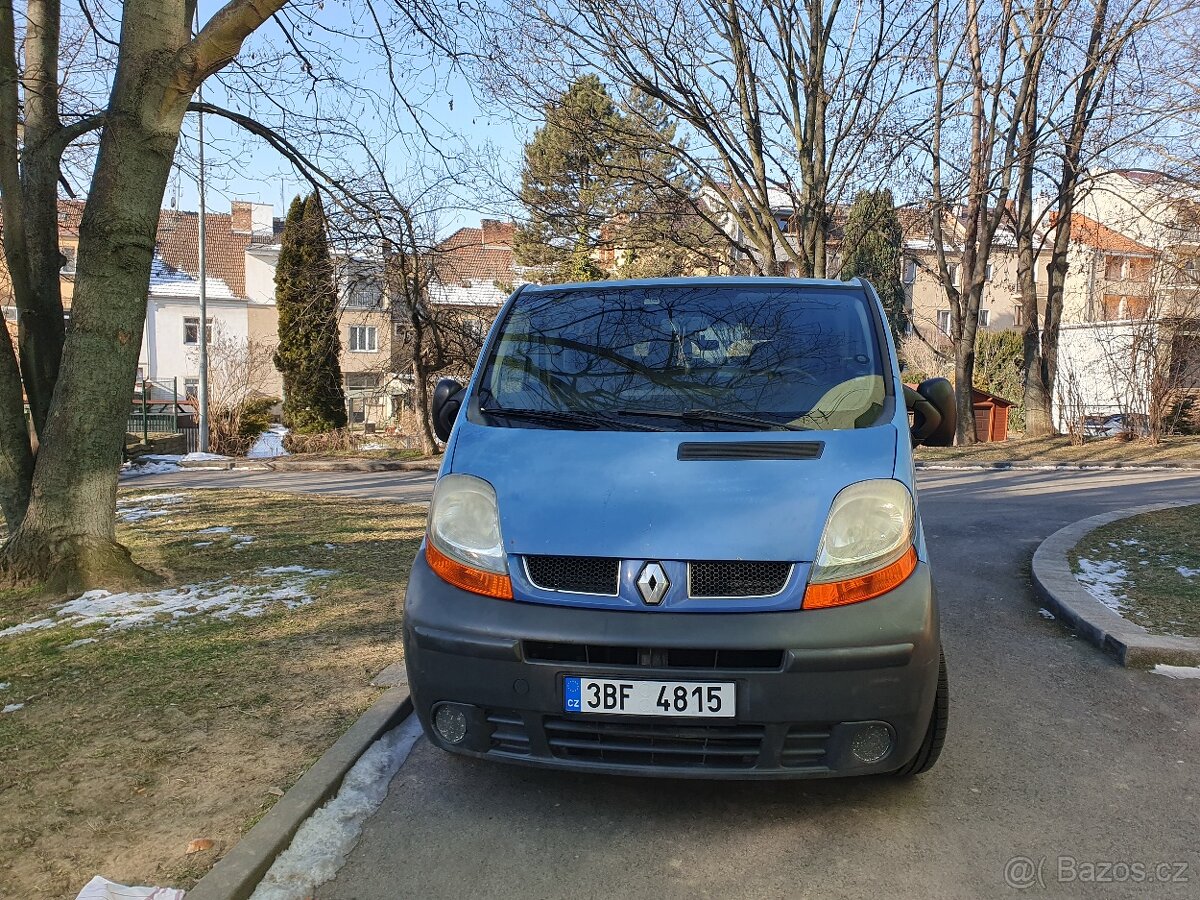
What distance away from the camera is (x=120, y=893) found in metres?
2.58

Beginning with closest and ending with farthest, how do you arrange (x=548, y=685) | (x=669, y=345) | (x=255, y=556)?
1. (x=548, y=685)
2. (x=669, y=345)
3. (x=255, y=556)

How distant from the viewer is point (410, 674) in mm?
3215

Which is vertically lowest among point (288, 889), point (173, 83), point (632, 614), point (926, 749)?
point (288, 889)

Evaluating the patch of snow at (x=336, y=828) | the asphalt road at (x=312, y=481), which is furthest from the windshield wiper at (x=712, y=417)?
the asphalt road at (x=312, y=481)

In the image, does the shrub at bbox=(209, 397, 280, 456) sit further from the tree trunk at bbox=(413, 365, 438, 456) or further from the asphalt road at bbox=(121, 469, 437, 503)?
the tree trunk at bbox=(413, 365, 438, 456)

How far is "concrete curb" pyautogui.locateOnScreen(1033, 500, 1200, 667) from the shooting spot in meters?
4.88

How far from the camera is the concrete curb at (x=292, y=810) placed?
2650mm

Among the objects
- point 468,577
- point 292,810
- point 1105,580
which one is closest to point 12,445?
point 292,810

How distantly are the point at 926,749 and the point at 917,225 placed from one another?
23.3m

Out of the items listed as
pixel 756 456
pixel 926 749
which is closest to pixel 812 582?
pixel 756 456

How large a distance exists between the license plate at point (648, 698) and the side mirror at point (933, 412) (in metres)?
1.75

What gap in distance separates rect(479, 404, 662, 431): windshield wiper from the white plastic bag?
1.99 m

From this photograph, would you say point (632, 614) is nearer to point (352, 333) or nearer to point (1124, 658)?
point (1124, 658)

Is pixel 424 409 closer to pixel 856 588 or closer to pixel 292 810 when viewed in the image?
pixel 292 810
